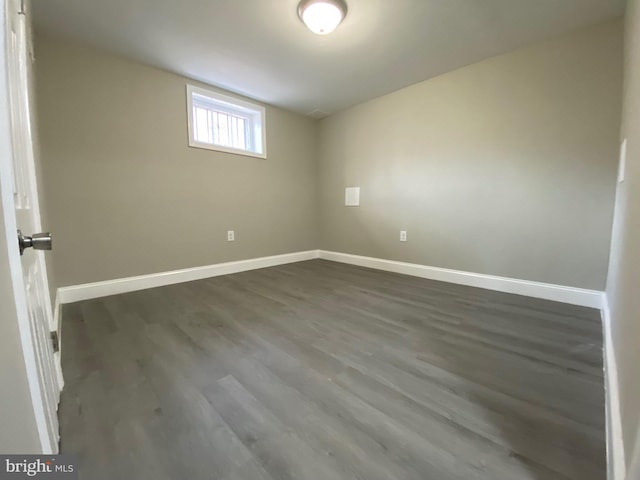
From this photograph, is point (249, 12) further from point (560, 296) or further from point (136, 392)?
point (560, 296)

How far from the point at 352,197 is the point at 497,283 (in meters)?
2.04

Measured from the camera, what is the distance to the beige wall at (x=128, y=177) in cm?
217

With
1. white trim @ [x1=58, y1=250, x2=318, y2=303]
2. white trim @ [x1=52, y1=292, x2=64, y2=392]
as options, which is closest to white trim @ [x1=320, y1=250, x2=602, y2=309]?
white trim @ [x1=58, y1=250, x2=318, y2=303]

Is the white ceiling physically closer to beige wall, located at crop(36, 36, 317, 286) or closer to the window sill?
beige wall, located at crop(36, 36, 317, 286)

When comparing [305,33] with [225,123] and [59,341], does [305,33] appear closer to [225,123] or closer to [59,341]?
[225,123]

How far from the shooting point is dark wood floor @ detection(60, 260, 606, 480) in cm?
82

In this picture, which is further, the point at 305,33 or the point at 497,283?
the point at 497,283

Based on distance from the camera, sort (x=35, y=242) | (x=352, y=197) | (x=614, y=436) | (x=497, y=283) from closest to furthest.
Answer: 1. (x=35, y=242)
2. (x=614, y=436)
3. (x=497, y=283)
4. (x=352, y=197)

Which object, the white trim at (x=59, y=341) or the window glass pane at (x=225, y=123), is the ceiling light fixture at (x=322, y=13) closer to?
the window glass pane at (x=225, y=123)

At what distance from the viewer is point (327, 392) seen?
1.14 meters

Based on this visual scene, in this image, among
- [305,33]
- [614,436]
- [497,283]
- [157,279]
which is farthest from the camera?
[157,279]

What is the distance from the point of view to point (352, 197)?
374 cm

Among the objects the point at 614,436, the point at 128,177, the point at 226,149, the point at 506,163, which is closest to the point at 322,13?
the point at 226,149

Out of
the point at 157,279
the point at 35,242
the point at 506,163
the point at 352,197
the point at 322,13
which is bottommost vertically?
the point at 157,279
